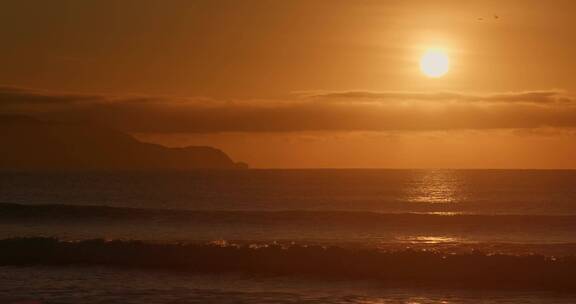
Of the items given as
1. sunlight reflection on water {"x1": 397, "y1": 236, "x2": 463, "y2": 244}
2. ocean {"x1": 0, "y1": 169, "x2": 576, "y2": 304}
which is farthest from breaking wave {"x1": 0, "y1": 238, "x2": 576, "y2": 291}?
sunlight reflection on water {"x1": 397, "y1": 236, "x2": 463, "y2": 244}

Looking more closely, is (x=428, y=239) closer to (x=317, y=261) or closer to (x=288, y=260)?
(x=317, y=261)

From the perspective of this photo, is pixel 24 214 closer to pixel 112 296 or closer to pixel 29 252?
pixel 29 252

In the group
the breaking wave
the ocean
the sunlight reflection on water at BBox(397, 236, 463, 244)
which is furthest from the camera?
the sunlight reflection on water at BBox(397, 236, 463, 244)

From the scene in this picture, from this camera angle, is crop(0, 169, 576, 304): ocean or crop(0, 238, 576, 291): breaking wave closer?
crop(0, 169, 576, 304): ocean

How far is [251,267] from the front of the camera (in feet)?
77.3

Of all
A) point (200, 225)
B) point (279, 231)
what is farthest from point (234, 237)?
point (200, 225)

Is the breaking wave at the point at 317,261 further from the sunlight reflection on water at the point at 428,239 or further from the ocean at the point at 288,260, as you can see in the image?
the sunlight reflection on water at the point at 428,239

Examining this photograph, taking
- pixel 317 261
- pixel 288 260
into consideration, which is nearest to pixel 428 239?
pixel 317 261

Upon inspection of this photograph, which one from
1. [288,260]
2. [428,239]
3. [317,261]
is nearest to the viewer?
[317,261]

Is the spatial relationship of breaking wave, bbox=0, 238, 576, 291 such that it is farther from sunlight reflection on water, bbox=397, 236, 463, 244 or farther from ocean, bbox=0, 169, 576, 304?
sunlight reflection on water, bbox=397, 236, 463, 244

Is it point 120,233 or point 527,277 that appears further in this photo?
point 120,233

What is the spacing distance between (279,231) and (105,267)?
13.4 meters

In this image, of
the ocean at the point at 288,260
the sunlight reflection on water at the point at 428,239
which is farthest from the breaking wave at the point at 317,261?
the sunlight reflection on water at the point at 428,239

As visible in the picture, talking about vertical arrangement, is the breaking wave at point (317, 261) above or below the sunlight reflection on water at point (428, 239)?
below
